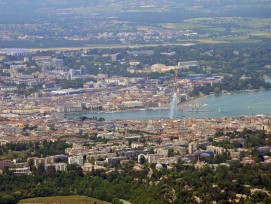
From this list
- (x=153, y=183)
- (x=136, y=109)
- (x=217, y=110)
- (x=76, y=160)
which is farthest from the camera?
(x=136, y=109)

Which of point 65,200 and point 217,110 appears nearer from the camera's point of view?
point 65,200

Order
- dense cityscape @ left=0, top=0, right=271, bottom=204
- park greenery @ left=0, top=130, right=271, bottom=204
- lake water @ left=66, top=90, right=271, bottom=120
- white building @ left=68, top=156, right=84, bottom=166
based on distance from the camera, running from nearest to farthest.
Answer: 1. park greenery @ left=0, top=130, right=271, bottom=204
2. dense cityscape @ left=0, top=0, right=271, bottom=204
3. white building @ left=68, top=156, right=84, bottom=166
4. lake water @ left=66, top=90, right=271, bottom=120

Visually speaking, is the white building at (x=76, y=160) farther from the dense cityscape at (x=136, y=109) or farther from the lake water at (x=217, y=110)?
the lake water at (x=217, y=110)

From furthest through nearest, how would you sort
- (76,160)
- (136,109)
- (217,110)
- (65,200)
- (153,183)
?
(136,109) < (217,110) < (76,160) < (153,183) < (65,200)

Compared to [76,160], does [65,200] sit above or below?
above

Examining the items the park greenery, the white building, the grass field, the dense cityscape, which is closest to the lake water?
the dense cityscape

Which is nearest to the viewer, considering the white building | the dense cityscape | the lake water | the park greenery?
the park greenery

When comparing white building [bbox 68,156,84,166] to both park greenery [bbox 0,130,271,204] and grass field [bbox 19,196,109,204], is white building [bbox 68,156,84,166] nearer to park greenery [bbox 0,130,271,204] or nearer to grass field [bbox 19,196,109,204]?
park greenery [bbox 0,130,271,204]

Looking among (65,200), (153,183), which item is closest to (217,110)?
(153,183)

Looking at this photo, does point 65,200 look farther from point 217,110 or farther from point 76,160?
point 217,110

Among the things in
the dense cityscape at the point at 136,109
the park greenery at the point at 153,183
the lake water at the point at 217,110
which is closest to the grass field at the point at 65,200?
the dense cityscape at the point at 136,109
